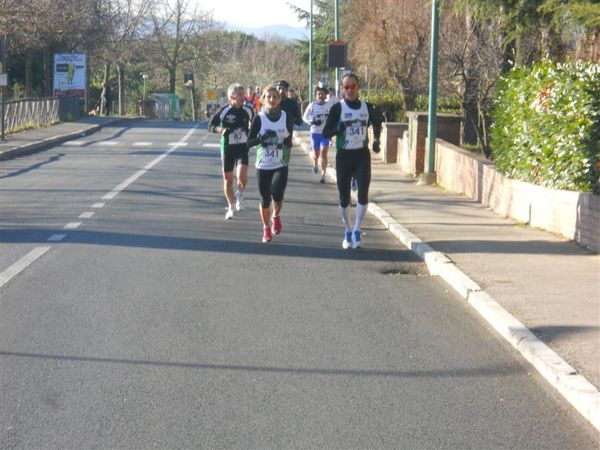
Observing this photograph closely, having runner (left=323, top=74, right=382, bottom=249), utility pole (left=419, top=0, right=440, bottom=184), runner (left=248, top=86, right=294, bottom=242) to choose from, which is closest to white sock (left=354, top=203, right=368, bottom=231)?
runner (left=323, top=74, right=382, bottom=249)

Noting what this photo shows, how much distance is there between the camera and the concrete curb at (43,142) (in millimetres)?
26961

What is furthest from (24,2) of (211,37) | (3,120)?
(211,37)

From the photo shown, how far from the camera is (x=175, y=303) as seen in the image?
8.56m

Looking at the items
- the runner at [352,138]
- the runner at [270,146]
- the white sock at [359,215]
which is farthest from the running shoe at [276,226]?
the white sock at [359,215]

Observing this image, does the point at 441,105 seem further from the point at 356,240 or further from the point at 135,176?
the point at 356,240

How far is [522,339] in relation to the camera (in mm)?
7078

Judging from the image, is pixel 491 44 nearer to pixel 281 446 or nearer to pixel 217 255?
pixel 217 255

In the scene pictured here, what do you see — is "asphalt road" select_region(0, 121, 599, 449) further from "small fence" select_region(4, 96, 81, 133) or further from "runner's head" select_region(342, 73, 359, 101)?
"small fence" select_region(4, 96, 81, 133)

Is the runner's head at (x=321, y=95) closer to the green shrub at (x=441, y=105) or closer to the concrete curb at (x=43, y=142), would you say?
the concrete curb at (x=43, y=142)

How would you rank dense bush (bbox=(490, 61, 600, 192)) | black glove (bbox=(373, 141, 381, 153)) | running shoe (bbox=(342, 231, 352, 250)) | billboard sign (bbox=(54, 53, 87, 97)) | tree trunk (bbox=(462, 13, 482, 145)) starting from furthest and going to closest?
billboard sign (bbox=(54, 53, 87, 97)) < tree trunk (bbox=(462, 13, 482, 145)) < black glove (bbox=(373, 141, 381, 153)) < running shoe (bbox=(342, 231, 352, 250)) < dense bush (bbox=(490, 61, 600, 192))

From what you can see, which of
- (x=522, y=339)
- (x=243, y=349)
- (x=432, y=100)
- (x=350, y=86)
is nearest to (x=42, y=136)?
(x=432, y=100)

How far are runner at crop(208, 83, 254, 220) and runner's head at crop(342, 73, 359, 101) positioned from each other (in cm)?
211

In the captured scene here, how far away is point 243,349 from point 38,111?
3478 centimetres

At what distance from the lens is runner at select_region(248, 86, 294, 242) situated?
39.2 feet
